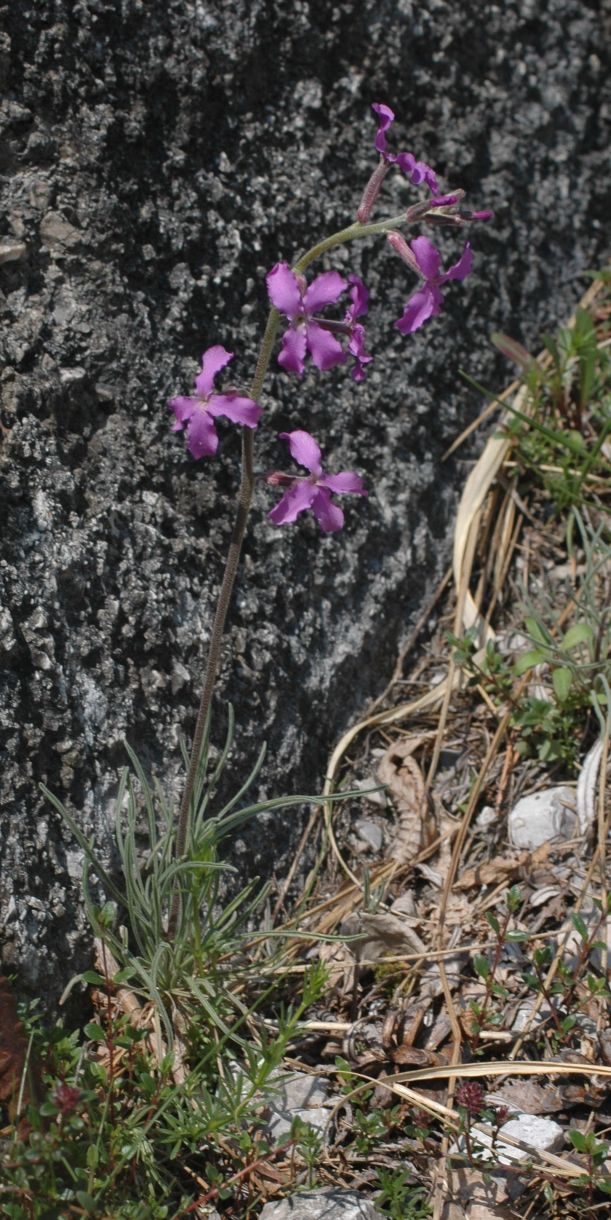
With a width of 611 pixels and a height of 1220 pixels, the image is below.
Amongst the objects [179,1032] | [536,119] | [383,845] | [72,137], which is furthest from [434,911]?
[536,119]

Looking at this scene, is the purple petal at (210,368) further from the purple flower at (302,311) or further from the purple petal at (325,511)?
the purple petal at (325,511)

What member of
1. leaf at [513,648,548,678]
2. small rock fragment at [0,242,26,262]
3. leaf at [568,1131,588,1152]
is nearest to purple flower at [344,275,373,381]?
small rock fragment at [0,242,26,262]

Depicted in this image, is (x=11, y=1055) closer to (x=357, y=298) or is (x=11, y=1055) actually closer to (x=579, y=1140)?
(x=579, y=1140)

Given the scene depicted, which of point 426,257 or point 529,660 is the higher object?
point 426,257

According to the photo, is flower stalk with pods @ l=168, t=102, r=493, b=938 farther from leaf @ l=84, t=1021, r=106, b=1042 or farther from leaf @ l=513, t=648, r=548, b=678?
leaf @ l=513, t=648, r=548, b=678

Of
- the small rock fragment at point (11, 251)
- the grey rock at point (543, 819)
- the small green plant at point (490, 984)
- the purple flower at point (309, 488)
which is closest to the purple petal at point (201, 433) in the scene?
the purple flower at point (309, 488)

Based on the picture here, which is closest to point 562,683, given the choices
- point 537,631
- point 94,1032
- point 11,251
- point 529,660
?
point 529,660

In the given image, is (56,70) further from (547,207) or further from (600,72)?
(600,72)
